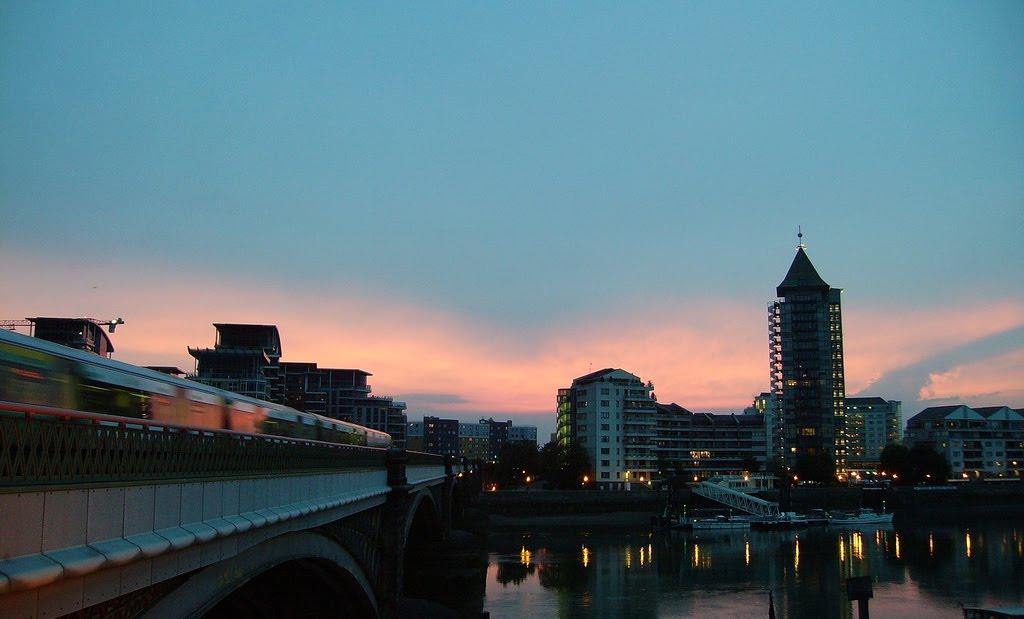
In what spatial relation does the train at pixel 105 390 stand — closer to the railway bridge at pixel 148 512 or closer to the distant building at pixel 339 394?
the railway bridge at pixel 148 512

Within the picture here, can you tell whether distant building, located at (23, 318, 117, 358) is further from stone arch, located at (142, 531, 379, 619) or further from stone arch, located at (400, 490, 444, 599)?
stone arch, located at (142, 531, 379, 619)

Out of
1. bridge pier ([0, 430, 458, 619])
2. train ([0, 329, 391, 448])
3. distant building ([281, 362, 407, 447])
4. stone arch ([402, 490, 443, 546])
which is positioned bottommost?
stone arch ([402, 490, 443, 546])

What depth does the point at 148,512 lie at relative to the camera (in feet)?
38.5

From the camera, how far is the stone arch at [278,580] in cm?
1378

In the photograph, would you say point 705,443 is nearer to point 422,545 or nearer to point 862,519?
point 862,519

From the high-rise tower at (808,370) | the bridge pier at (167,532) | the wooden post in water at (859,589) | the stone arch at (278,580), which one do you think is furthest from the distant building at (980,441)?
the bridge pier at (167,532)

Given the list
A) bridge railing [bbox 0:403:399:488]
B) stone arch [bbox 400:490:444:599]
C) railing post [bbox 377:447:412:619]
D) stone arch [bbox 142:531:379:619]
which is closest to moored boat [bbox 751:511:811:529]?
stone arch [bbox 400:490:444:599]

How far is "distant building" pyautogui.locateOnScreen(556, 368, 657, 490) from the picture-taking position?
5354 inches

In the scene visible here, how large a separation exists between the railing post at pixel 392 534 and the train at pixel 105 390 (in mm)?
10290

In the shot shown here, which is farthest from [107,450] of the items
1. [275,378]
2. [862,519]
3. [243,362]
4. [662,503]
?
[275,378]

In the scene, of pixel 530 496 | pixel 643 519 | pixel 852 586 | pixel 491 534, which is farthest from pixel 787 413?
pixel 852 586

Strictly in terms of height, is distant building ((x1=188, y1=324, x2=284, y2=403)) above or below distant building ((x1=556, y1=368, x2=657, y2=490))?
above

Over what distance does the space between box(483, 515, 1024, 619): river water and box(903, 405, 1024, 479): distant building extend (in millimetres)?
66292

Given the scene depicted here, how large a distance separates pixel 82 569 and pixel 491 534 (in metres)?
99.0
